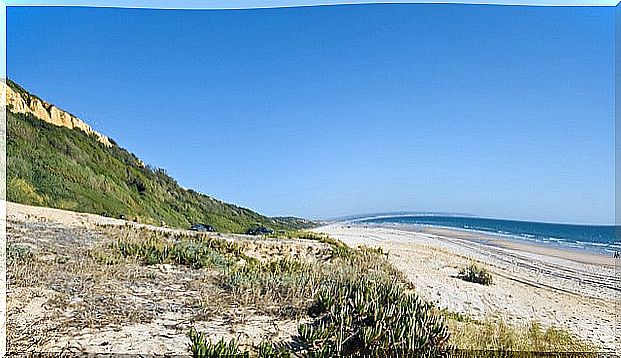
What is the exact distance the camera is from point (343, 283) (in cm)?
385

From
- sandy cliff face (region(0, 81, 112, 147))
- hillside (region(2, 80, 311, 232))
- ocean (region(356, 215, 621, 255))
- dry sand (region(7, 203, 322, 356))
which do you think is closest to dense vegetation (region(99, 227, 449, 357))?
dry sand (region(7, 203, 322, 356))

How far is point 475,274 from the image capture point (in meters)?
4.62

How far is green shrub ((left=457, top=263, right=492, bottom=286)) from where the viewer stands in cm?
454

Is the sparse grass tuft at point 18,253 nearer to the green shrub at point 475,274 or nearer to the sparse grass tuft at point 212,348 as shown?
the sparse grass tuft at point 212,348

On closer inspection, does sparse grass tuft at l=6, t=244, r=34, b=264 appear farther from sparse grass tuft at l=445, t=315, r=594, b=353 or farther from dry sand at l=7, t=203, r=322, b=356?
sparse grass tuft at l=445, t=315, r=594, b=353

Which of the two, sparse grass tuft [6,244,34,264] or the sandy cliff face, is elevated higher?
the sandy cliff face

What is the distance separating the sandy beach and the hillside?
0.91 meters

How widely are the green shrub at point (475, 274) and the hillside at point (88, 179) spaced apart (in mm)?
1446

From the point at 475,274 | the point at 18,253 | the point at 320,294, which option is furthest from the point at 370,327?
the point at 18,253

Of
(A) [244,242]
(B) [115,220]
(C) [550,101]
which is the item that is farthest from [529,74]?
(B) [115,220]

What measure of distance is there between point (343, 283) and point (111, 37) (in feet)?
10.7

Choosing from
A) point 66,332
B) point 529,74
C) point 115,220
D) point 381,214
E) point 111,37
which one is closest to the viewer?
point 66,332

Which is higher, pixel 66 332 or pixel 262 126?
pixel 262 126

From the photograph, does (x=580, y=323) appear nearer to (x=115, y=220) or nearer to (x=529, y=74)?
(x=529, y=74)
